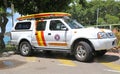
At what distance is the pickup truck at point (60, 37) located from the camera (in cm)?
1141

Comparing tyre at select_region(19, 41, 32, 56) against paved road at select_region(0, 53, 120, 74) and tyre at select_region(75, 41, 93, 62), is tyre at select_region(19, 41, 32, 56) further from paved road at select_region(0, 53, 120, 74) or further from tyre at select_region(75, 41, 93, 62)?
tyre at select_region(75, 41, 93, 62)

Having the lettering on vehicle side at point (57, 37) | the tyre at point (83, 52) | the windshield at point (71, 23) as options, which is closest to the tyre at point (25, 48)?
the lettering on vehicle side at point (57, 37)

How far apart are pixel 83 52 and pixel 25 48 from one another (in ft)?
12.3

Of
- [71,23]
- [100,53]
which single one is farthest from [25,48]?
[100,53]

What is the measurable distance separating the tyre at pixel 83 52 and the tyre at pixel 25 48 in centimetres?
300

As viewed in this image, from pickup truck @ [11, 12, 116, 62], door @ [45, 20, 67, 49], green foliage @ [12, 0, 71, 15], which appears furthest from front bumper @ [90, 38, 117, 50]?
green foliage @ [12, 0, 71, 15]

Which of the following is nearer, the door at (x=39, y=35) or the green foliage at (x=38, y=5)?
the door at (x=39, y=35)

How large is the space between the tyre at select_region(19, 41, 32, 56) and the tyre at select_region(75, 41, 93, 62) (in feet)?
9.85

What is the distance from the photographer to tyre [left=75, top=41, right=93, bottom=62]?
11.4 m

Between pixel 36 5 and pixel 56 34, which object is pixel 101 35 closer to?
pixel 56 34

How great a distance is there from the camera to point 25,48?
14188 mm

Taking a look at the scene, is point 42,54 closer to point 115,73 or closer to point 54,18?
point 54,18

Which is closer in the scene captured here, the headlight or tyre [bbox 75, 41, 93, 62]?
the headlight

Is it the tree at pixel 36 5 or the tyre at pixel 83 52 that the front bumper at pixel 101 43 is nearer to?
the tyre at pixel 83 52
